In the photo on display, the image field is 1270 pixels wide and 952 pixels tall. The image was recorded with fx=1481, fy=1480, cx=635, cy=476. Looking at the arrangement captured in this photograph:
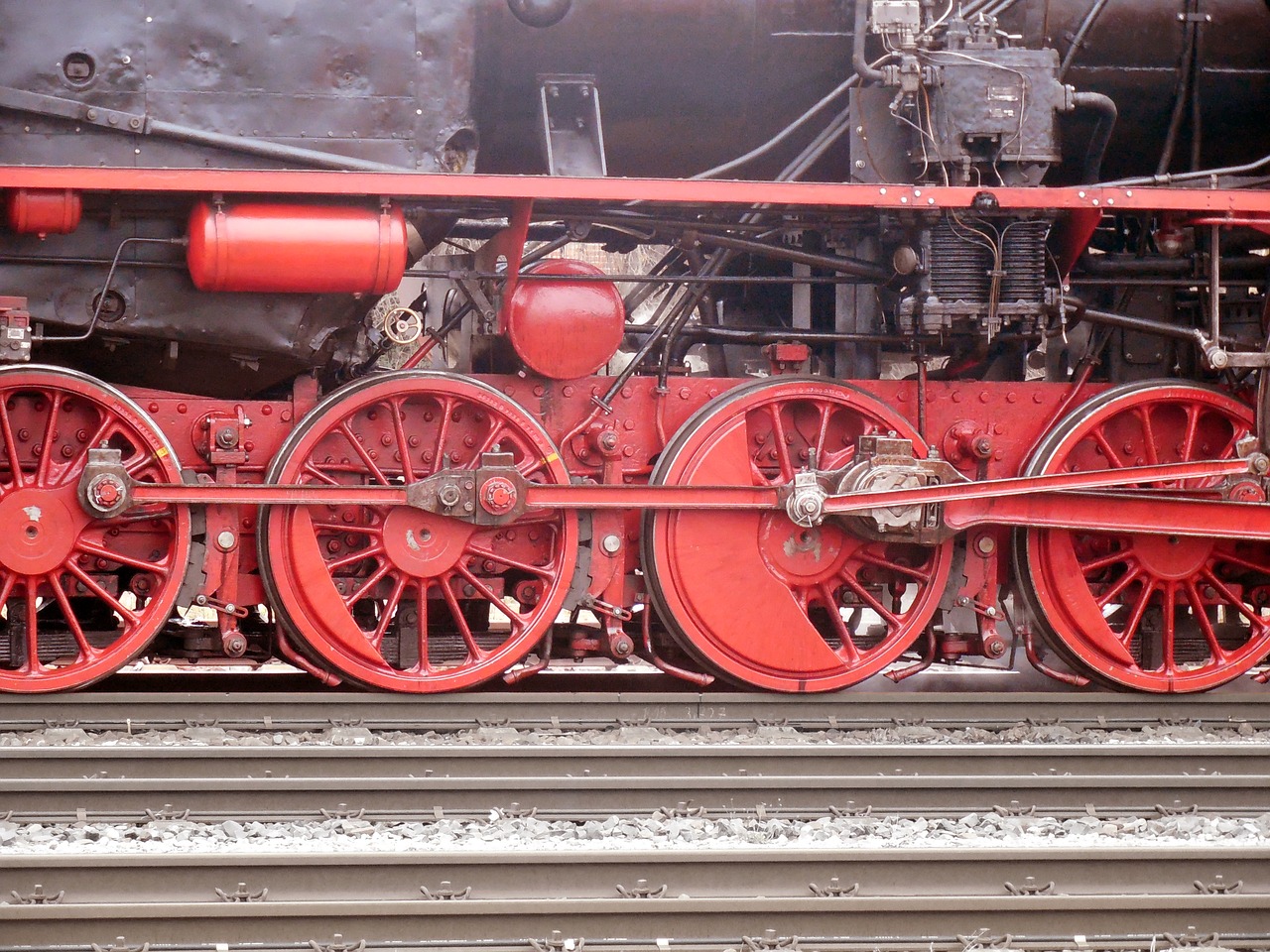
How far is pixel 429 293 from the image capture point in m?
6.75

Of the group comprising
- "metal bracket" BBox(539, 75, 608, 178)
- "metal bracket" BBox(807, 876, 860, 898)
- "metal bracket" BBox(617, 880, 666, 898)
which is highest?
"metal bracket" BBox(539, 75, 608, 178)

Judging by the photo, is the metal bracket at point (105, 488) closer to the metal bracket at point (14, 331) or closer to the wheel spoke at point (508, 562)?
the metal bracket at point (14, 331)

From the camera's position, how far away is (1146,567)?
6.39 meters

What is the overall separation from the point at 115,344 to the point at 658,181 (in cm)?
224

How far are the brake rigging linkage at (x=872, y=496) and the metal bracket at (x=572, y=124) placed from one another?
1195mm

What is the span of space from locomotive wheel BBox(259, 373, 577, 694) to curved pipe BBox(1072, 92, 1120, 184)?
251 centimetres

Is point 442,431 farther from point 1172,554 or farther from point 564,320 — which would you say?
point 1172,554

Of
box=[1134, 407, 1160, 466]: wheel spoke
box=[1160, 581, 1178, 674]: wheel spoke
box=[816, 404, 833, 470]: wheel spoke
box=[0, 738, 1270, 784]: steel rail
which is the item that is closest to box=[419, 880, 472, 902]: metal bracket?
box=[0, 738, 1270, 784]: steel rail

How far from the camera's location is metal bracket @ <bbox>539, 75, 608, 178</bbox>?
5797 mm

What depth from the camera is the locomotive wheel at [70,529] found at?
548 centimetres

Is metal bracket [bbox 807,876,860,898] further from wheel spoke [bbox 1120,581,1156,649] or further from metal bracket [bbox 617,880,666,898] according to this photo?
wheel spoke [bbox 1120,581,1156,649]

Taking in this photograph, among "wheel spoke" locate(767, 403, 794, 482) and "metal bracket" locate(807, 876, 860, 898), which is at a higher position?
"wheel spoke" locate(767, 403, 794, 482)

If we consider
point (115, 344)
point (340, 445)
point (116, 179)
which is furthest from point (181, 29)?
point (340, 445)

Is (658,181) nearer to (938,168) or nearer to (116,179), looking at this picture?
(938,168)
